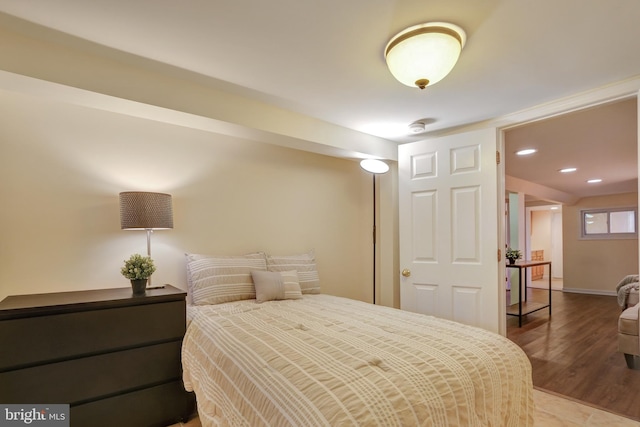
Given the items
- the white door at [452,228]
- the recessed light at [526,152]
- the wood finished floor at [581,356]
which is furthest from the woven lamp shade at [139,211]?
the recessed light at [526,152]

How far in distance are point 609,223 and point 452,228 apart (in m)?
6.75

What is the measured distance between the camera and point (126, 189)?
2.33 m

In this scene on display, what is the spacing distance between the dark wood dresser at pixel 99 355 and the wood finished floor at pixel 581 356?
2.82m

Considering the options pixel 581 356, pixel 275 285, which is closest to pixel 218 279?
pixel 275 285

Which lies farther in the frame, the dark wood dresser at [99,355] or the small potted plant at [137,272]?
the small potted plant at [137,272]

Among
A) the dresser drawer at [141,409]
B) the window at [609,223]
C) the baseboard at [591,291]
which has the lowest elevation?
the baseboard at [591,291]

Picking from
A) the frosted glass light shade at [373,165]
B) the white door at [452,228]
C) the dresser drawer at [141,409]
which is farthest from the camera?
the frosted glass light shade at [373,165]

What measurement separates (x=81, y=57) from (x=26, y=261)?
4.35 feet

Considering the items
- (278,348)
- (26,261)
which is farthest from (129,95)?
(278,348)

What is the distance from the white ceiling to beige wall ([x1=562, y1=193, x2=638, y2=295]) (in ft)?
19.4

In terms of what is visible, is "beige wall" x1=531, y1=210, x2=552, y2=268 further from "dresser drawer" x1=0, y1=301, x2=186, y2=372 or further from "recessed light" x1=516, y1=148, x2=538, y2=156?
"dresser drawer" x1=0, y1=301, x2=186, y2=372

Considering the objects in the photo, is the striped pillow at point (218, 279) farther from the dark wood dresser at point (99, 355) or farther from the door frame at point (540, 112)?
the door frame at point (540, 112)

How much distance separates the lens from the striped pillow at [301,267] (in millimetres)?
2812

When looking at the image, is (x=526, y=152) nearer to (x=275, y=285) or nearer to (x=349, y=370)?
(x=275, y=285)
